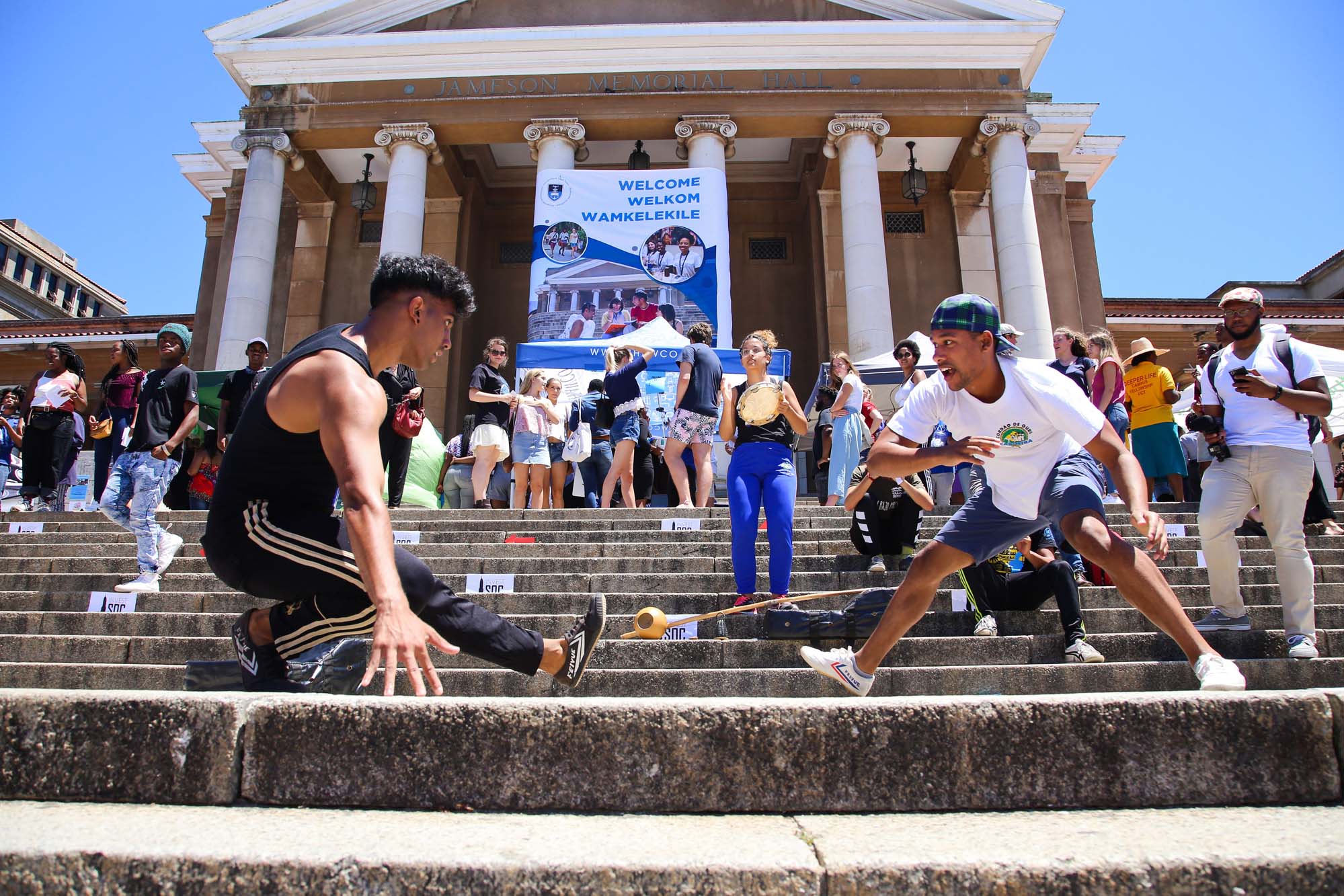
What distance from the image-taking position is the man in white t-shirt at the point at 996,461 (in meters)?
3.36

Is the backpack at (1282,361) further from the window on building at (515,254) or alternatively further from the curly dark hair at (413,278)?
the window on building at (515,254)

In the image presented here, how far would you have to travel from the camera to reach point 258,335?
53.2 feet

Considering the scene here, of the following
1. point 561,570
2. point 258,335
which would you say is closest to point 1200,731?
point 561,570

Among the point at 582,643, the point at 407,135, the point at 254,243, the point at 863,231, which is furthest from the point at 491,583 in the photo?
the point at 407,135

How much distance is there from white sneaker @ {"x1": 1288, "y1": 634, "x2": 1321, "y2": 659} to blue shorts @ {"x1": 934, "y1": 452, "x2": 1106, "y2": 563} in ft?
5.65

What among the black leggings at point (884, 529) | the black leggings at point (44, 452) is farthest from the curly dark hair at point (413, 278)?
the black leggings at point (44, 452)

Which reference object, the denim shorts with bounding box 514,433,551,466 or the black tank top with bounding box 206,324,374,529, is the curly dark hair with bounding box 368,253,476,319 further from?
the denim shorts with bounding box 514,433,551,466

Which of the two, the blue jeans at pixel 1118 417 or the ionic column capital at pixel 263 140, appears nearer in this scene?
the blue jeans at pixel 1118 417

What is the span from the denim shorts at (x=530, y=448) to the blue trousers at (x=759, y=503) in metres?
4.00

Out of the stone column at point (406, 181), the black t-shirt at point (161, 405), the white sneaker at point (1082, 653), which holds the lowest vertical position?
the white sneaker at point (1082, 653)

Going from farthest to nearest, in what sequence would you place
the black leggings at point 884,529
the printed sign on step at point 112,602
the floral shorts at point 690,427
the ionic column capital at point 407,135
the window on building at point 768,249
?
1. the window on building at point 768,249
2. the ionic column capital at point 407,135
3. the floral shorts at point 690,427
4. the black leggings at point 884,529
5. the printed sign on step at point 112,602

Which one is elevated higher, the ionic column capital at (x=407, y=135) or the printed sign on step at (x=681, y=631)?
the ionic column capital at (x=407, y=135)

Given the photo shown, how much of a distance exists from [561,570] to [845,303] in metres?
13.7

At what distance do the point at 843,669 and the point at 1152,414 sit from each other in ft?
21.1
